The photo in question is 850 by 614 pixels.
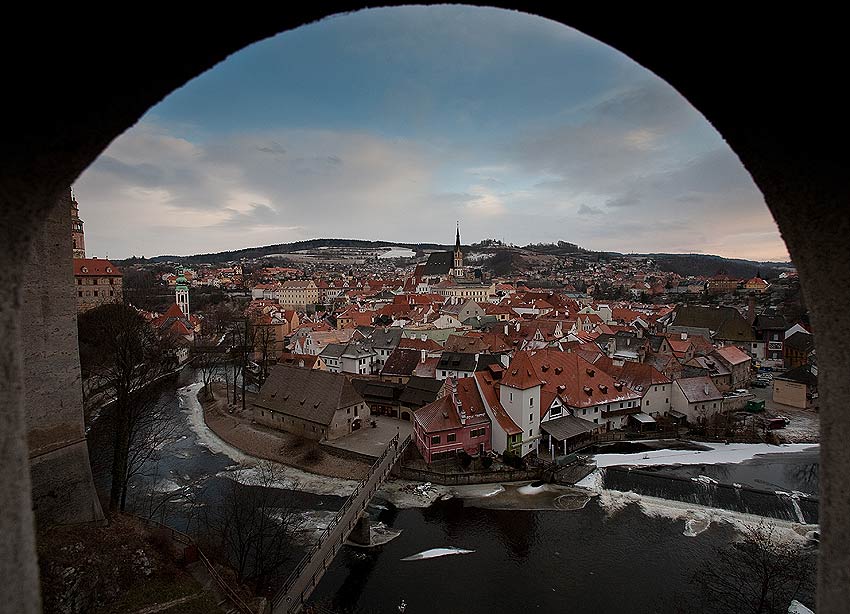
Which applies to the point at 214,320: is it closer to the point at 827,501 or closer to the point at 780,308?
the point at 827,501

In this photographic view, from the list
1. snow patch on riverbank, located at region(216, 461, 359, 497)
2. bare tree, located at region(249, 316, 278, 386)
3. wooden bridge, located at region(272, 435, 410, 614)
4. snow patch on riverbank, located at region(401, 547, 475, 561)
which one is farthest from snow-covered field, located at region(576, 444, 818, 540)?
bare tree, located at region(249, 316, 278, 386)

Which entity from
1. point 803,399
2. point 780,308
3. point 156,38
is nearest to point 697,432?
point 803,399

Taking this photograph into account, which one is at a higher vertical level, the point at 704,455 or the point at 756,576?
the point at 756,576

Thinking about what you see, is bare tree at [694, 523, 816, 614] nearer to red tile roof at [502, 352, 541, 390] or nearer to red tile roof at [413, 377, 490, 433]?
red tile roof at [502, 352, 541, 390]

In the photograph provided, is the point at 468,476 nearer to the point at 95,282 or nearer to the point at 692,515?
the point at 692,515

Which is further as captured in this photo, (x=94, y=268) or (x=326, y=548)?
(x=94, y=268)

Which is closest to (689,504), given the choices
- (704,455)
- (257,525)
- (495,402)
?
(704,455)

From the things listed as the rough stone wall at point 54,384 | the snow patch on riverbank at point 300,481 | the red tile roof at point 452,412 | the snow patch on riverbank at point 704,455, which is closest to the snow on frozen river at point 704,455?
the snow patch on riverbank at point 704,455

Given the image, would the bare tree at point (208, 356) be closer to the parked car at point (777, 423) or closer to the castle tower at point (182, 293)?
the castle tower at point (182, 293)
